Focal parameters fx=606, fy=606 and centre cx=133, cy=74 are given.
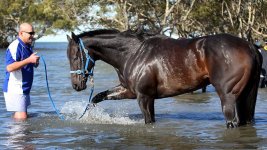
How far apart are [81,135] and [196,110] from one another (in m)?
4.02

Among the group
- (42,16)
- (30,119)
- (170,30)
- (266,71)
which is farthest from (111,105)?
(42,16)

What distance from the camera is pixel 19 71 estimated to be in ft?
33.0

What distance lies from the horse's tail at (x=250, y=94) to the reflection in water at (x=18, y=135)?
10.6 ft

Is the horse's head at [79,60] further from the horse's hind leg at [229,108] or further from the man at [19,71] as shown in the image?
the horse's hind leg at [229,108]

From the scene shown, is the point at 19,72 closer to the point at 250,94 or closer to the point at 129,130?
the point at 129,130

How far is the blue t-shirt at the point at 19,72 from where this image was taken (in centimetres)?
999

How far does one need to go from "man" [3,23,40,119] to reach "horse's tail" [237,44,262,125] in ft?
11.2

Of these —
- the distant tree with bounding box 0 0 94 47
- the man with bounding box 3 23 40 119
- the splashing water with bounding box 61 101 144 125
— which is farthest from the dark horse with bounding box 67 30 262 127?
the distant tree with bounding box 0 0 94 47

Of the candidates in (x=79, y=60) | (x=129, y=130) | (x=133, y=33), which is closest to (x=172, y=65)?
(x=133, y=33)

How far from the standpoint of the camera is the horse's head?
9.95 meters

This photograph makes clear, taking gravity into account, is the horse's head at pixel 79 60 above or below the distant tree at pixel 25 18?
above

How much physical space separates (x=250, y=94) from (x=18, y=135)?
3553mm

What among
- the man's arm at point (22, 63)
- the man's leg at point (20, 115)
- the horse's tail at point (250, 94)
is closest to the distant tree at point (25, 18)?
the man's leg at point (20, 115)

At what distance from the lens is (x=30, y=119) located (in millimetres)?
10797
